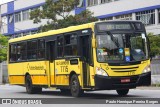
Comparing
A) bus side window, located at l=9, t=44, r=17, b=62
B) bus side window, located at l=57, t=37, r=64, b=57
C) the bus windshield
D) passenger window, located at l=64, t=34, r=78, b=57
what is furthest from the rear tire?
the bus windshield

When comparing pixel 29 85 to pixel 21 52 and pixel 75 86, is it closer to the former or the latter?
pixel 21 52

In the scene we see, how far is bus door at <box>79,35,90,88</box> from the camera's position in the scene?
1917 cm

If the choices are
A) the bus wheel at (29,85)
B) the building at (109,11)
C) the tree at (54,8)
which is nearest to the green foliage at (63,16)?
the tree at (54,8)

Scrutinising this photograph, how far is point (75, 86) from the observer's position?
2002 cm

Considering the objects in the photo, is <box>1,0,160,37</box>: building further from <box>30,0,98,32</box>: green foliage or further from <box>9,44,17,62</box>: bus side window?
<box>9,44,17,62</box>: bus side window

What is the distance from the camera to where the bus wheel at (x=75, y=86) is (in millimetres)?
19703

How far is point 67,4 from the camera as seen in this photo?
153 ft

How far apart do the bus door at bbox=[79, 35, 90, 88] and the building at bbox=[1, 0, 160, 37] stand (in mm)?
30804

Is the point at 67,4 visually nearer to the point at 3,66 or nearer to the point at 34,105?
the point at 3,66

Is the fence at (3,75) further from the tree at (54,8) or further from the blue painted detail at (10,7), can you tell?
the blue painted detail at (10,7)

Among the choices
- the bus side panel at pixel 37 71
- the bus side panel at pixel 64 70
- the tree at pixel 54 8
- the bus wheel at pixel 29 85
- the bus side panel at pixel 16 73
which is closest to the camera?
the bus side panel at pixel 64 70

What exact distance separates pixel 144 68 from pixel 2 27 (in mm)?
65129

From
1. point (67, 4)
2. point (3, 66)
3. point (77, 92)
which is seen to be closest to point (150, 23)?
point (67, 4)

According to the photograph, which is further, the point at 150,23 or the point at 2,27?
the point at 2,27
